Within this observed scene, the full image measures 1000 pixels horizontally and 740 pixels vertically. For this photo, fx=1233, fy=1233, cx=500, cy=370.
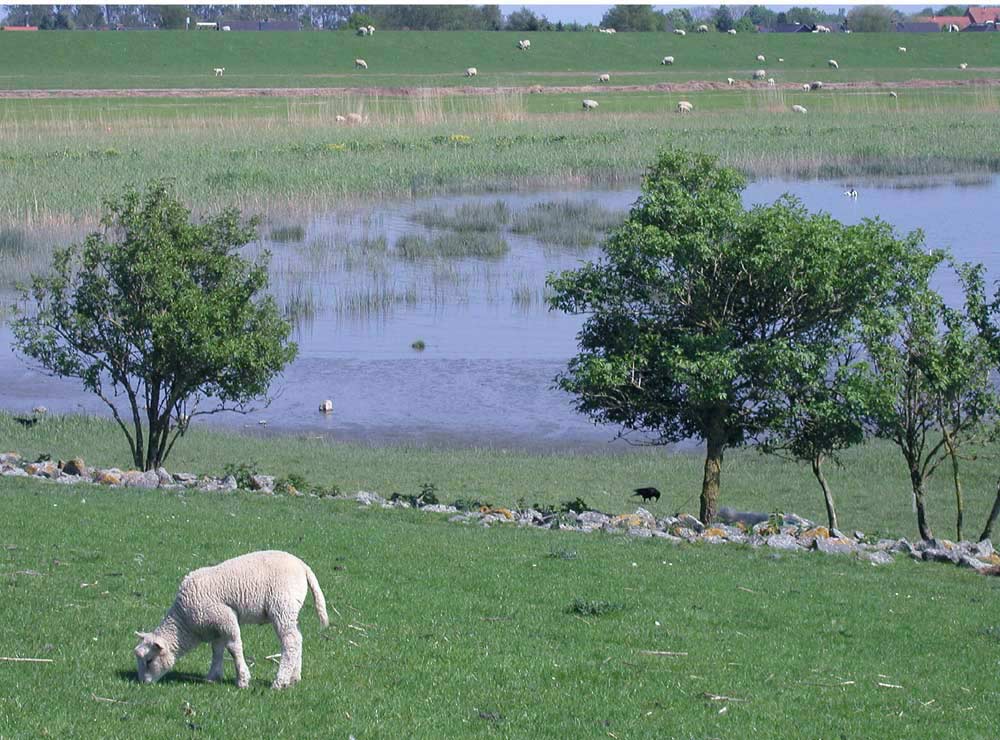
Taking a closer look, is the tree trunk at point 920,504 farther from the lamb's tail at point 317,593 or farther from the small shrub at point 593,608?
the lamb's tail at point 317,593

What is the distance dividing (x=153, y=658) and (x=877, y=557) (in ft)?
36.4

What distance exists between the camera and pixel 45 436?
2661cm

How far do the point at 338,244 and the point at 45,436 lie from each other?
974 inches

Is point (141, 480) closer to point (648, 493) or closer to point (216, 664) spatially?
point (648, 493)

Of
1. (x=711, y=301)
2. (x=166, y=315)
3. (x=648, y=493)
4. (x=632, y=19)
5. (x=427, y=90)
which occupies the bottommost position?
(x=648, y=493)

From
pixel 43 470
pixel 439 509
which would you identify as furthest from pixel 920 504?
pixel 43 470

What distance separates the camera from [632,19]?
189375 mm

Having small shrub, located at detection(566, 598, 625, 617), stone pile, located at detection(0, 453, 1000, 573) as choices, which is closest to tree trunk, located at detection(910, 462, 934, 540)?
stone pile, located at detection(0, 453, 1000, 573)

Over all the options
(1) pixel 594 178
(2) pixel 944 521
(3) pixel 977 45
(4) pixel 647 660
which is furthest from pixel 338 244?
(3) pixel 977 45

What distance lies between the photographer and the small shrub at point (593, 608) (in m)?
11.9

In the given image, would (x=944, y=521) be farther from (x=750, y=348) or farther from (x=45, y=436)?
(x=45, y=436)

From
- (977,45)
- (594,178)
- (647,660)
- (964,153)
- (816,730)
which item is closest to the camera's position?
(816,730)

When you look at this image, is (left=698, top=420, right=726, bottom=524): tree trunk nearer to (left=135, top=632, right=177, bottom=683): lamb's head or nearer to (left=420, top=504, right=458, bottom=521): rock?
(left=420, top=504, right=458, bottom=521): rock

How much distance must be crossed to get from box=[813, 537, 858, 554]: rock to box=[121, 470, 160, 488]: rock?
10.2 metres
